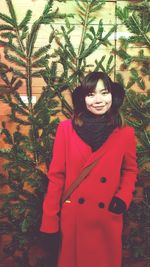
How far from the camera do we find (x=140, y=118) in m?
3.83

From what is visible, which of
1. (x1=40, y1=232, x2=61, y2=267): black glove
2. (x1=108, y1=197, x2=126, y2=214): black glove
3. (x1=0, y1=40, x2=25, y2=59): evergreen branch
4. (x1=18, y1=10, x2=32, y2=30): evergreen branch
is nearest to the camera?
(x1=108, y1=197, x2=126, y2=214): black glove

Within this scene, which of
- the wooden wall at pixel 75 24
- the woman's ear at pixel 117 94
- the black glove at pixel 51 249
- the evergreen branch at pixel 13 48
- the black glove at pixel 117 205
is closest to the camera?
the black glove at pixel 117 205

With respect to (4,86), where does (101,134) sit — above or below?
below

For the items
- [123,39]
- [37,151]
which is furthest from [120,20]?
[37,151]

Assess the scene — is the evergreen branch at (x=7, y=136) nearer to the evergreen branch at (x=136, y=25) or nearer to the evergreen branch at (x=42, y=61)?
the evergreen branch at (x=42, y=61)

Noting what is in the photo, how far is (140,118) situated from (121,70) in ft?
2.03

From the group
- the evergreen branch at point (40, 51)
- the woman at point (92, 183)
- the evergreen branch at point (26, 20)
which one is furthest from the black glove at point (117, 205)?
the evergreen branch at point (26, 20)

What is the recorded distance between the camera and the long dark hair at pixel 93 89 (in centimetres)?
288

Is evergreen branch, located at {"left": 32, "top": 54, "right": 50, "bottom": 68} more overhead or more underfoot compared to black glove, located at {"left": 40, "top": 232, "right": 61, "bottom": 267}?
more overhead

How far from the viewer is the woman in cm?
285

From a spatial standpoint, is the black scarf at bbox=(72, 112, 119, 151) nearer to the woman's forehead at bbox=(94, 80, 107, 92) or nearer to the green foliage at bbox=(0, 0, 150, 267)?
the woman's forehead at bbox=(94, 80, 107, 92)

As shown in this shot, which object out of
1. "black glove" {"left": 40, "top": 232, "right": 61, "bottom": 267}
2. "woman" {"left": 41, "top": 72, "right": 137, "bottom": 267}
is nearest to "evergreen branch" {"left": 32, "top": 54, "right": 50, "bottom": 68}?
"woman" {"left": 41, "top": 72, "right": 137, "bottom": 267}

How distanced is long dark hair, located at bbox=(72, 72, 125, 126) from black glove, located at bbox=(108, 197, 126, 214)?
682 millimetres

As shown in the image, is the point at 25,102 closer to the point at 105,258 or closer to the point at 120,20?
the point at 120,20
